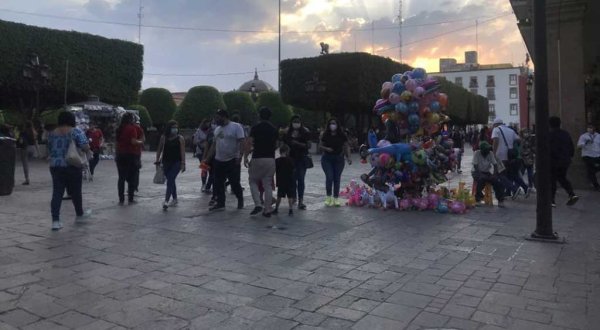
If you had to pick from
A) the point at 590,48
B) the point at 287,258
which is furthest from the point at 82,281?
the point at 590,48

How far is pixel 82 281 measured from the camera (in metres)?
4.84

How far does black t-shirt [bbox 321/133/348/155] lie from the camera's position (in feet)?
31.3

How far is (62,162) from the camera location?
721cm

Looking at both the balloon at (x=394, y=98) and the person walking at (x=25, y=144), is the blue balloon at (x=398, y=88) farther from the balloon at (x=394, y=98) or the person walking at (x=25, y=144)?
the person walking at (x=25, y=144)

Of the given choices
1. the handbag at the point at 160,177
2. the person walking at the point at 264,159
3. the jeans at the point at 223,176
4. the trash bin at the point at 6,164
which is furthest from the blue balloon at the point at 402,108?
the trash bin at the point at 6,164

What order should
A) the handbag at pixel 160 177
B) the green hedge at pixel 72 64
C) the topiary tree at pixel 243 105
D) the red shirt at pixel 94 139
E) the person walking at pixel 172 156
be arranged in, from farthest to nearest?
1. the topiary tree at pixel 243 105
2. the green hedge at pixel 72 64
3. the red shirt at pixel 94 139
4. the handbag at pixel 160 177
5. the person walking at pixel 172 156

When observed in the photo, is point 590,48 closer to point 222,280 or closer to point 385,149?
point 385,149

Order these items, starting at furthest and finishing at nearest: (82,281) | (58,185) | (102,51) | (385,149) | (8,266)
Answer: (102,51)
(385,149)
(58,185)
(8,266)
(82,281)

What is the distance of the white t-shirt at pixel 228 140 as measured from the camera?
8953 mm

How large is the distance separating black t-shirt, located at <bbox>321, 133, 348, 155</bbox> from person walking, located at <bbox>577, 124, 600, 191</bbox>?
594 cm

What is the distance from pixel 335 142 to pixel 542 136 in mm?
3725

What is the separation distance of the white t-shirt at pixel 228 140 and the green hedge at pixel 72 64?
18.7 metres

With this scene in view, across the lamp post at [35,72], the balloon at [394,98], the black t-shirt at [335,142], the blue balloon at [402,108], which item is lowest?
the black t-shirt at [335,142]

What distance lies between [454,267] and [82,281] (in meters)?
3.66
